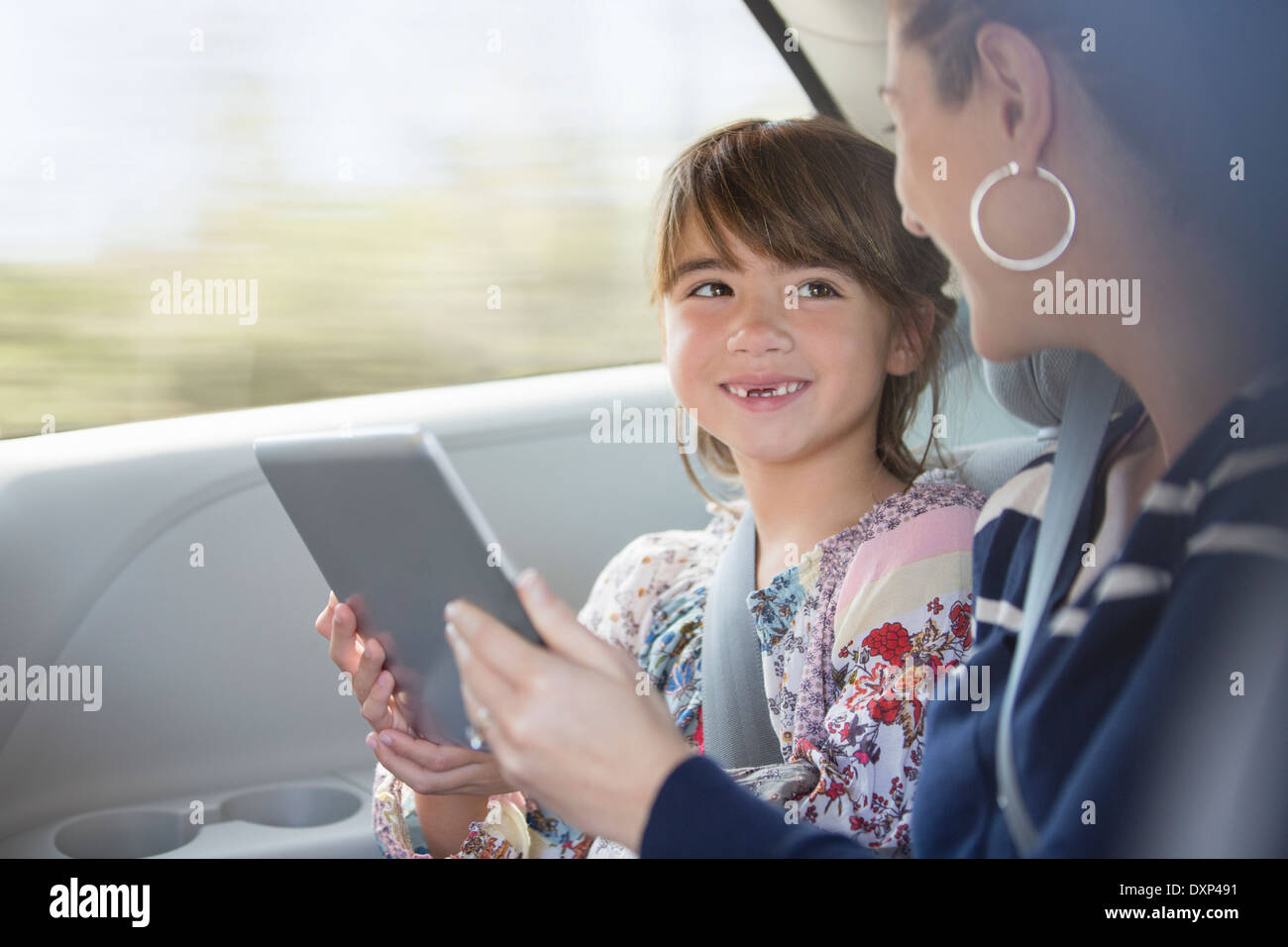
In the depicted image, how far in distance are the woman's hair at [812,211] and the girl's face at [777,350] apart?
0.01 m

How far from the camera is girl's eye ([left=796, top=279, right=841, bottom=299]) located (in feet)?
3.92

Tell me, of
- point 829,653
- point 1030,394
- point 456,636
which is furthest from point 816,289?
point 456,636

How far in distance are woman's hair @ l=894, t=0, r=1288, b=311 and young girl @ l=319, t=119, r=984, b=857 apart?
1.42 ft

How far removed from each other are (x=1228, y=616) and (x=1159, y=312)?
18cm

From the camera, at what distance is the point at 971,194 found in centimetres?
77

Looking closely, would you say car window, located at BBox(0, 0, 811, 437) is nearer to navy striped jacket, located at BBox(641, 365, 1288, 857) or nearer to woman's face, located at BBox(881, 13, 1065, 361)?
woman's face, located at BBox(881, 13, 1065, 361)

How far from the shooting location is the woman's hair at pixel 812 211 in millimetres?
1193

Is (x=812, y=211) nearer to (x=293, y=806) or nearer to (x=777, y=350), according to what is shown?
(x=777, y=350)

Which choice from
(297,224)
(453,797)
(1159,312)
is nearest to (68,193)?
(297,224)

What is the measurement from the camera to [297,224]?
1628 millimetres

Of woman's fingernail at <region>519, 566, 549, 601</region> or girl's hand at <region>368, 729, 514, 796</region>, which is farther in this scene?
girl's hand at <region>368, 729, 514, 796</region>

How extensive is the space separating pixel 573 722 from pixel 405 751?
0.49m

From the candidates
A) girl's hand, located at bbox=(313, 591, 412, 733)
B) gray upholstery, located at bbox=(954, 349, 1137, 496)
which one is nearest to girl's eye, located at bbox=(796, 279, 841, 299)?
gray upholstery, located at bbox=(954, 349, 1137, 496)
